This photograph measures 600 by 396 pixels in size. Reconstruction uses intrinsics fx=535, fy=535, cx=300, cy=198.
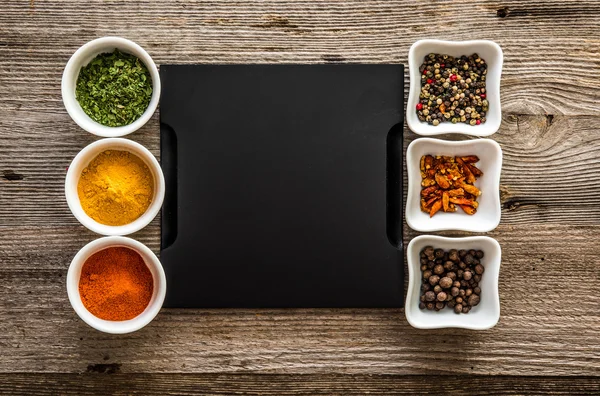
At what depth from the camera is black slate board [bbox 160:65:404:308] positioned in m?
0.94

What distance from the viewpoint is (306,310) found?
97cm

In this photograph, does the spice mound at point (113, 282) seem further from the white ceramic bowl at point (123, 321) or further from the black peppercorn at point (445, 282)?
the black peppercorn at point (445, 282)

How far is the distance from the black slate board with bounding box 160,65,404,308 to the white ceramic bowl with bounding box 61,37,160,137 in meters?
0.06

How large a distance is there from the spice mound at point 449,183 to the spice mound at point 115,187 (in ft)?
1.53

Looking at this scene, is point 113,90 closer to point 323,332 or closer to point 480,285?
point 323,332

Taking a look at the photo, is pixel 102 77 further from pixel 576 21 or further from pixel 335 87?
pixel 576 21

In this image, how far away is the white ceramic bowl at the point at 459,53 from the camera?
90 cm

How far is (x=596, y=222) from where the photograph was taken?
0.98 meters

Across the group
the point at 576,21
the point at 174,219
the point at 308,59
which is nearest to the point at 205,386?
the point at 174,219

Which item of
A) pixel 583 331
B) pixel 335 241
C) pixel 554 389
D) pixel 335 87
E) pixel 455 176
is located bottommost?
pixel 554 389

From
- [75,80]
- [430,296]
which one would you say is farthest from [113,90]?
[430,296]

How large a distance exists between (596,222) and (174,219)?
77 centimetres

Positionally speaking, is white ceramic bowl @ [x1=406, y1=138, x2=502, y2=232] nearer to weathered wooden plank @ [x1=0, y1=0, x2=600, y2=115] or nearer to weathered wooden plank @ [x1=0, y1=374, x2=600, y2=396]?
weathered wooden plank @ [x1=0, y1=0, x2=600, y2=115]

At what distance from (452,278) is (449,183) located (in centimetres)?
17
